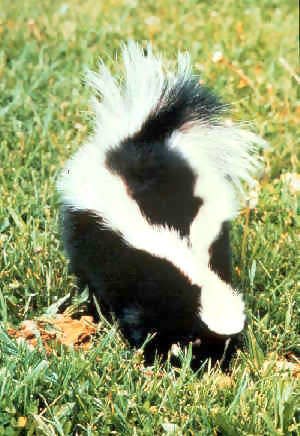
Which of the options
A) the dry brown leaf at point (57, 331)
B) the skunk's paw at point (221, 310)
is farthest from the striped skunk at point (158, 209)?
the dry brown leaf at point (57, 331)

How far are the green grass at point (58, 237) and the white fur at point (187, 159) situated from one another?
0.30 m

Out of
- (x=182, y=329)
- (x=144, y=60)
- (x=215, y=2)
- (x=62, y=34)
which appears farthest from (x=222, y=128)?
(x=215, y=2)

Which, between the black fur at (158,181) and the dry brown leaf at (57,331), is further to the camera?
the dry brown leaf at (57,331)

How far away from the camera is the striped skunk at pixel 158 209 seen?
3.46m

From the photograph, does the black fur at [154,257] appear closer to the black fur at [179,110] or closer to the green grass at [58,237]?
the black fur at [179,110]

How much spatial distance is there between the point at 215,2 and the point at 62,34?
1549mm

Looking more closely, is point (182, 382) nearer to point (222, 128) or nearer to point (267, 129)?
point (222, 128)

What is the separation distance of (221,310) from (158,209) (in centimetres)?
50

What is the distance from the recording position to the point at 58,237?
14.2 feet

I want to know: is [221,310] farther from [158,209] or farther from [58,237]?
[58,237]

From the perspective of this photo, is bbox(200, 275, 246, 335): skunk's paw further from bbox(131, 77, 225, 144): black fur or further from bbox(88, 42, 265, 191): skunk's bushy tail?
bbox(131, 77, 225, 144): black fur

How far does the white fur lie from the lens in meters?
3.42

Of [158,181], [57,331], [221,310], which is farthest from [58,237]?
[221,310]

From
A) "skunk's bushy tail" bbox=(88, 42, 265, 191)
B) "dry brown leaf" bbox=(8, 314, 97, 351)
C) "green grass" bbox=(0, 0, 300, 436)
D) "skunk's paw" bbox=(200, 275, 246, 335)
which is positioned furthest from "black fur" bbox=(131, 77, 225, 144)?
"dry brown leaf" bbox=(8, 314, 97, 351)
